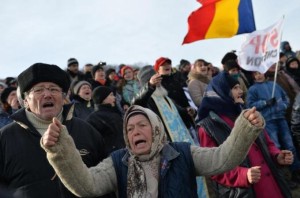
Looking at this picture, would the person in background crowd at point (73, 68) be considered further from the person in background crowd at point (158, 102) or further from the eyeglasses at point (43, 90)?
the eyeglasses at point (43, 90)

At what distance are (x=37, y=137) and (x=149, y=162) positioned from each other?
0.88m

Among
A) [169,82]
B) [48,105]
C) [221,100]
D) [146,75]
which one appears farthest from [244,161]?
[169,82]

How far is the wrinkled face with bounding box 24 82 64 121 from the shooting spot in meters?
2.75

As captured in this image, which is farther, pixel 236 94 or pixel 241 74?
pixel 241 74

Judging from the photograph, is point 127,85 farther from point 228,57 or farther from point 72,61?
point 228,57

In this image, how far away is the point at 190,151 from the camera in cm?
246

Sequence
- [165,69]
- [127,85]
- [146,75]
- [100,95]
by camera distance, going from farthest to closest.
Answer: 1. [127,85]
2. [165,69]
3. [100,95]
4. [146,75]

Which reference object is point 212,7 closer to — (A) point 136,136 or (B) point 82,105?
(B) point 82,105

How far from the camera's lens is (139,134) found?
2.43 m

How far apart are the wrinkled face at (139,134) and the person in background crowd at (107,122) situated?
95.5 inches

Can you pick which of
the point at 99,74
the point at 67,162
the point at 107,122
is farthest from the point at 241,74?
the point at 67,162

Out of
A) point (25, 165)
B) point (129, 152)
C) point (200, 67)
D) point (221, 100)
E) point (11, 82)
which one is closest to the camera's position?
point (129, 152)

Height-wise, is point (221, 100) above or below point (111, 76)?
below

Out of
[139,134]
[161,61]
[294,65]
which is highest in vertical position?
[161,61]
